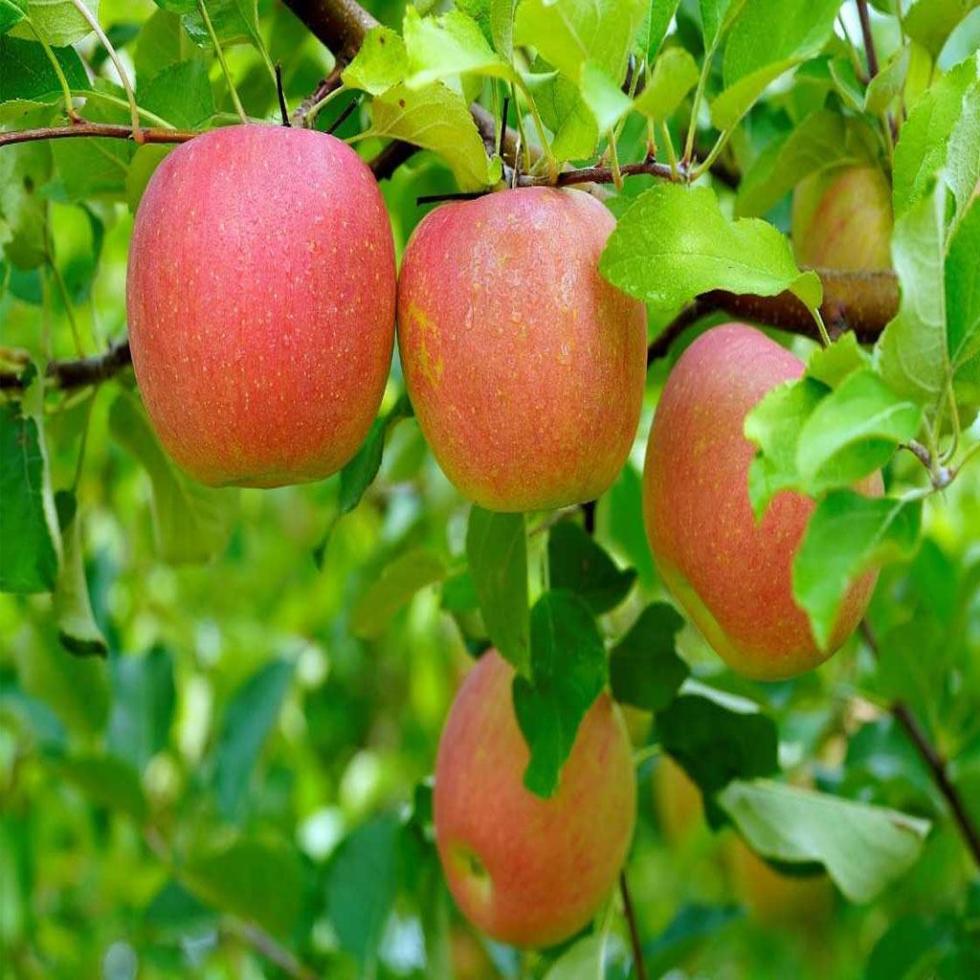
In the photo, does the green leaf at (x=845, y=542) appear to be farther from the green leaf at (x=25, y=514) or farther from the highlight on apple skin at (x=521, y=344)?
the green leaf at (x=25, y=514)

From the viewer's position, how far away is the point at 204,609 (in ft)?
7.06

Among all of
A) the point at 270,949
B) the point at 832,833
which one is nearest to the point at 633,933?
the point at 832,833

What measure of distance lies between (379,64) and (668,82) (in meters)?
0.13

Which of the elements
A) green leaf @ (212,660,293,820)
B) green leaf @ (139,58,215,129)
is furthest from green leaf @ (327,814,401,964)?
green leaf @ (139,58,215,129)

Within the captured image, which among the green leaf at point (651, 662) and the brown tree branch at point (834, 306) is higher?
the brown tree branch at point (834, 306)

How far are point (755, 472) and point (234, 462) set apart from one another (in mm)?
253

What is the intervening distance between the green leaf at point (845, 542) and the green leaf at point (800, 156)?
1.48 ft

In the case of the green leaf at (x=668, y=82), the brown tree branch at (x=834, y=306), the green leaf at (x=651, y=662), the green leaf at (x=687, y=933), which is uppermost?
the green leaf at (x=668, y=82)

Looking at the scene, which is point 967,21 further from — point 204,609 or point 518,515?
point 204,609

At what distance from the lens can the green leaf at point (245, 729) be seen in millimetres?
1346

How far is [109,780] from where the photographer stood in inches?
46.1

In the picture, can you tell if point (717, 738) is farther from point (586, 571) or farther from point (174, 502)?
point (174, 502)

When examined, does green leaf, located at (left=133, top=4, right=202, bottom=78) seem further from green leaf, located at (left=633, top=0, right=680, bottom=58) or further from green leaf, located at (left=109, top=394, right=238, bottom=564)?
green leaf, located at (left=633, top=0, right=680, bottom=58)

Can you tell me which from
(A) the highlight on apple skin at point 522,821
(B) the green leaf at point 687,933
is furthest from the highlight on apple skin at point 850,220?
(B) the green leaf at point 687,933
